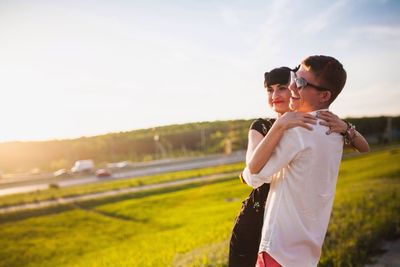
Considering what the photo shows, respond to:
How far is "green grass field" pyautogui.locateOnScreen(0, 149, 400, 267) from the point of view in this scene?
741cm

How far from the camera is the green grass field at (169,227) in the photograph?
7406 mm

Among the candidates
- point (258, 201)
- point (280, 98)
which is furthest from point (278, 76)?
point (258, 201)

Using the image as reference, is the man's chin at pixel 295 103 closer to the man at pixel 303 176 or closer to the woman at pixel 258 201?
the man at pixel 303 176

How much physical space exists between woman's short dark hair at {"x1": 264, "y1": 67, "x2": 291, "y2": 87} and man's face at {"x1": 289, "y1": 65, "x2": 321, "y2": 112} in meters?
0.39

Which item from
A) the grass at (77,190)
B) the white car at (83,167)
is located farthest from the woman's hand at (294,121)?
the white car at (83,167)

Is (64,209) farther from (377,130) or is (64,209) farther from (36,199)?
(377,130)

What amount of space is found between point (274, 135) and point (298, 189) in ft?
1.14

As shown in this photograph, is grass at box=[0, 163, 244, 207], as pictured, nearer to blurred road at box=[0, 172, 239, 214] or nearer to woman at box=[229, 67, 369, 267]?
blurred road at box=[0, 172, 239, 214]

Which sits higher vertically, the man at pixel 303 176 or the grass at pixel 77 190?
the man at pixel 303 176

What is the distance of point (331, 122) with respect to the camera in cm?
225

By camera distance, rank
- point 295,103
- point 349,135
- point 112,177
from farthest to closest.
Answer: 1. point 112,177
2. point 349,135
3. point 295,103

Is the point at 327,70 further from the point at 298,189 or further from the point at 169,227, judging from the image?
the point at 169,227

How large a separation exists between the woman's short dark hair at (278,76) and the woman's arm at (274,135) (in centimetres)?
61

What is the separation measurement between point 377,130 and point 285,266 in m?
88.2
